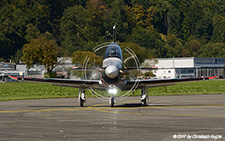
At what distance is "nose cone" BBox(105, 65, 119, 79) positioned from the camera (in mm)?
24344

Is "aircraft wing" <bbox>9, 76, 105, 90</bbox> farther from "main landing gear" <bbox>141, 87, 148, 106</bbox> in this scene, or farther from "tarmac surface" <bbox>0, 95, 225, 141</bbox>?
"tarmac surface" <bbox>0, 95, 225, 141</bbox>

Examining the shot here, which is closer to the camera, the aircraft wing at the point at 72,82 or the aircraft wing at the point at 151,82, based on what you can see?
the aircraft wing at the point at 72,82

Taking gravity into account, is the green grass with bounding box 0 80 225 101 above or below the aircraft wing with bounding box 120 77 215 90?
below

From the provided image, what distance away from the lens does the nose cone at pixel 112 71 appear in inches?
958

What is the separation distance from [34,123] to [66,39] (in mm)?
183375

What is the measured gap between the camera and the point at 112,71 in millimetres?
24312

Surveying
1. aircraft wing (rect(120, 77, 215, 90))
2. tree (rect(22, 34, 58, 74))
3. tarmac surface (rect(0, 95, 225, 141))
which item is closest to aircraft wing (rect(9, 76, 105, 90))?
aircraft wing (rect(120, 77, 215, 90))

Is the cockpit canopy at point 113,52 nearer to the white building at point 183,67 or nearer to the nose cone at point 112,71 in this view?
the nose cone at point 112,71

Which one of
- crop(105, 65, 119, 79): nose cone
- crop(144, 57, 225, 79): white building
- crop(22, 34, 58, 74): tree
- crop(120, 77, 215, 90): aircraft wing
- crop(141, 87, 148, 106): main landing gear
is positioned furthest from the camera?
crop(144, 57, 225, 79): white building

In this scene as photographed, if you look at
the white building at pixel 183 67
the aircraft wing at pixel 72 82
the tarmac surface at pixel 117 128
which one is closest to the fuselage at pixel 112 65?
the aircraft wing at pixel 72 82

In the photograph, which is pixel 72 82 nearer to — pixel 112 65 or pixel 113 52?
pixel 113 52

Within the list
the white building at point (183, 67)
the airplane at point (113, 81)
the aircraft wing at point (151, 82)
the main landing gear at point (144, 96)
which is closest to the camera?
the airplane at point (113, 81)

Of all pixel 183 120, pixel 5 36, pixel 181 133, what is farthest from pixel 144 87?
pixel 5 36

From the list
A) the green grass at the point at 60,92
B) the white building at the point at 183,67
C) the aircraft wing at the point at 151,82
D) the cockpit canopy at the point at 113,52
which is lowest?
the green grass at the point at 60,92
